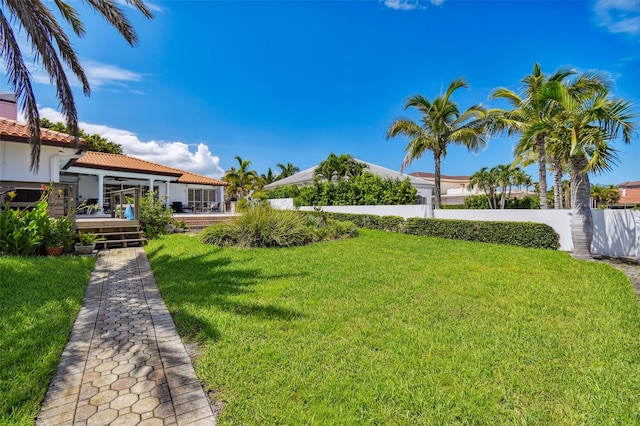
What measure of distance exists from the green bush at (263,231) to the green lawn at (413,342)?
11.3 feet

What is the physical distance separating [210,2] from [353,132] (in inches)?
659

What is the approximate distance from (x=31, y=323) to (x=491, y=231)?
43.0 feet

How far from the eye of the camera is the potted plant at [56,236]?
8656 mm

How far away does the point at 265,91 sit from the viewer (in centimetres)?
1958

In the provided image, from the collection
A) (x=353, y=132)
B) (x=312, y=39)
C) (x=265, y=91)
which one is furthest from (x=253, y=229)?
(x=353, y=132)

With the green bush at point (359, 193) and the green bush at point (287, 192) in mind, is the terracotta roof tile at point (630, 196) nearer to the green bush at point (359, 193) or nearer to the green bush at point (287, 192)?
the green bush at point (359, 193)

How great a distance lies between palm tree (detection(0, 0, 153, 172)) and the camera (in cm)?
652

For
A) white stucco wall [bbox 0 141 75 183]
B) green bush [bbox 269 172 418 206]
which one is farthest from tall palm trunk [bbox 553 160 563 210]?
white stucco wall [bbox 0 141 75 183]

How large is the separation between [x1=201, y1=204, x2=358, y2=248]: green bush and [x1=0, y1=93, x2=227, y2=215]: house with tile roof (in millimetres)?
4732

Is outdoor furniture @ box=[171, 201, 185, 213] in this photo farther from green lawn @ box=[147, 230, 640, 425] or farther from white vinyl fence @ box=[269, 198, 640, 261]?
white vinyl fence @ box=[269, 198, 640, 261]

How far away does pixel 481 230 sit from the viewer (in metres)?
12.3

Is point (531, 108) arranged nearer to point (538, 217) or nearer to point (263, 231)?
point (538, 217)

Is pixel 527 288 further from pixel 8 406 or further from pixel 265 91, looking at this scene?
pixel 265 91

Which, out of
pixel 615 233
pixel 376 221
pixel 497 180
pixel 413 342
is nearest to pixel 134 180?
pixel 376 221
